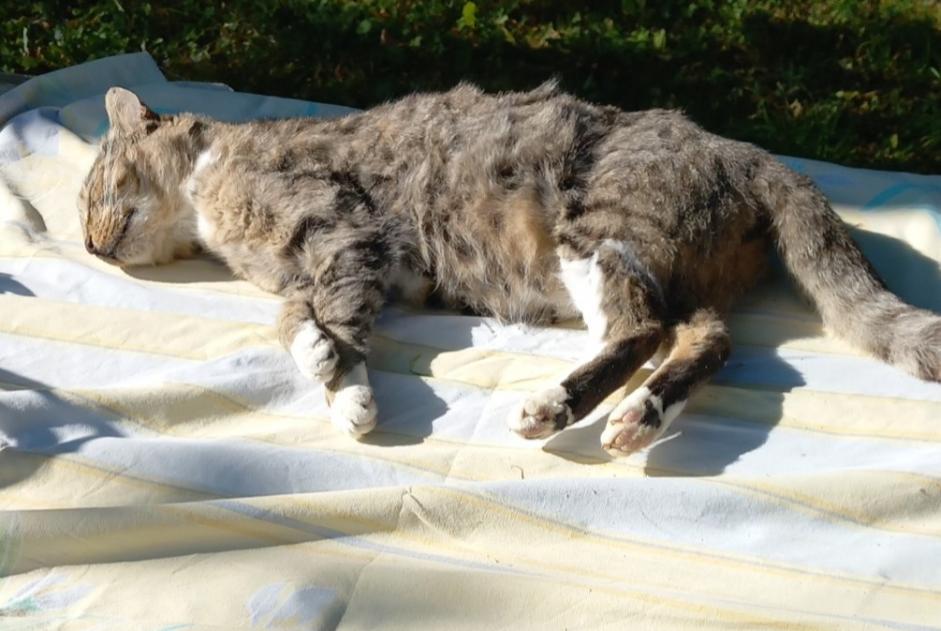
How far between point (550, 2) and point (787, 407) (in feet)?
12.6

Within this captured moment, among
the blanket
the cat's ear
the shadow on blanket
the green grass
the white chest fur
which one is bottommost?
the shadow on blanket

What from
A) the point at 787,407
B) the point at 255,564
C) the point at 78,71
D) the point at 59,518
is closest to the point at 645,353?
the point at 787,407

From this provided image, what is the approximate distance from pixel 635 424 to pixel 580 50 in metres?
3.44

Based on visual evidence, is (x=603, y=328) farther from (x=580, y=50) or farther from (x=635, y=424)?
(x=580, y=50)

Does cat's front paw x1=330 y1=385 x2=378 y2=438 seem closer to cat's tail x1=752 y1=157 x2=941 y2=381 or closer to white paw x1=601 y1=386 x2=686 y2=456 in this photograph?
white paw x1=601 y1=386 x2=686 y2=456

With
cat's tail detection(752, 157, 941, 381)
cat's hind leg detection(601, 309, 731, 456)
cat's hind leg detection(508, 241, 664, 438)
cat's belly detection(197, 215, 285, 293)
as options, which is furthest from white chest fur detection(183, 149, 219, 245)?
cat's tail detection(752, 157, 941, 381)

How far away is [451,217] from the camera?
3.77 metres

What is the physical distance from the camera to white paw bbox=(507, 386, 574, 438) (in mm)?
2977

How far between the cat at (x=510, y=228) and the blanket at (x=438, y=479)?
0.10 meters

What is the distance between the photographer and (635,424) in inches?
115

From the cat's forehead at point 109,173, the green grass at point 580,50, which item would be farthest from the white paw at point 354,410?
the green grass at point 580,50

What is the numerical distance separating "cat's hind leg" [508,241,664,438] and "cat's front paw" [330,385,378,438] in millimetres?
411

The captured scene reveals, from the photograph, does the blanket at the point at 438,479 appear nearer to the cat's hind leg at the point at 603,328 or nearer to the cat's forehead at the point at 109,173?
the cat's hind leg at the point at 603,328

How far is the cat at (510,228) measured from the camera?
3215 mm
